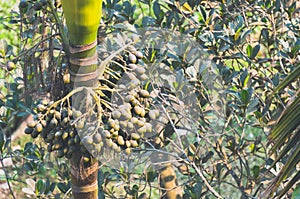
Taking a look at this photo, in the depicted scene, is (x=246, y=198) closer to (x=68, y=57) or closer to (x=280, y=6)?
(x=280, y=6)

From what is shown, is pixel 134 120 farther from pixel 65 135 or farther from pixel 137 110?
pixel 65 135

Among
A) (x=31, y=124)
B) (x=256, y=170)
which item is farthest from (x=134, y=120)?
(x=256, y=170)

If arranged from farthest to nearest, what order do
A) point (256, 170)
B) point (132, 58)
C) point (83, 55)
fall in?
point (256, 170)
point (132, 58)
point (83, 55)

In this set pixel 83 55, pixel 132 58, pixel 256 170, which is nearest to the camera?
pixel 83 55

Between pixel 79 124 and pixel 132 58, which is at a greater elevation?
pixel 132 58

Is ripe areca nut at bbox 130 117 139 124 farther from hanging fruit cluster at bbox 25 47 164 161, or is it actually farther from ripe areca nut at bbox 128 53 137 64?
ripe areca nut at bbox 128 53 137 64

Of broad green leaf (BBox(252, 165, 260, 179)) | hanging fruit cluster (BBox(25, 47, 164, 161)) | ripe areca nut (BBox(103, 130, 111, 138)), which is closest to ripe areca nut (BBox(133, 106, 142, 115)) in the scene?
hanging fruit cluster (BBox(25, 47, 164, 161))

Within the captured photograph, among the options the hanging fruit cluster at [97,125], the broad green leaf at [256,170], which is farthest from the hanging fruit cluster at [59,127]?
the broad green leaf at [256,170]

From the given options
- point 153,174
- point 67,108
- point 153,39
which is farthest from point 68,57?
point 153,174

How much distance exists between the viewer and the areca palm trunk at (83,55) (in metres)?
1.25

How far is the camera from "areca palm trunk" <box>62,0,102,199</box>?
49.3 inches

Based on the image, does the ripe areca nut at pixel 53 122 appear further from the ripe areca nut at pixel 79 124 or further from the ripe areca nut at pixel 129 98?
the ripe areca nut at pixel 129 98

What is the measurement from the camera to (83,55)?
136cm

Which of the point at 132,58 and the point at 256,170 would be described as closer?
the point at 132,58
